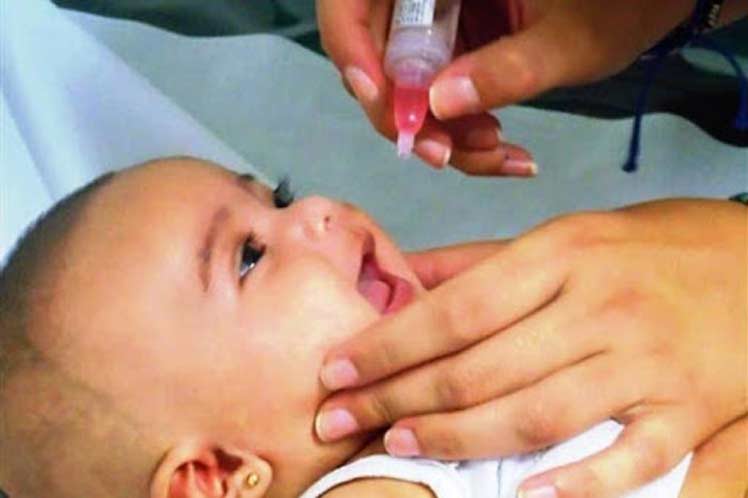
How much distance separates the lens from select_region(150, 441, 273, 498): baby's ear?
41.7 inches

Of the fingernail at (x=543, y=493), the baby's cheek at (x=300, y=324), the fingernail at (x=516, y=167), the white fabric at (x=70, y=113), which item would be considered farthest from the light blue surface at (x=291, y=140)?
the fingernail at (x=543, y=493)

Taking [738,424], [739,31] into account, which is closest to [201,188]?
[738,424]

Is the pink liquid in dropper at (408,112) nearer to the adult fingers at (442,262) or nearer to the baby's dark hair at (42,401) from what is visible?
the adult fingers at (442,262)

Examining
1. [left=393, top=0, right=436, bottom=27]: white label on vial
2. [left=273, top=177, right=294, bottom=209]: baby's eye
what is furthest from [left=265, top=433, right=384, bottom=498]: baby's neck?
[left=393, top=0, right=436, bottom=27]: white label on vial

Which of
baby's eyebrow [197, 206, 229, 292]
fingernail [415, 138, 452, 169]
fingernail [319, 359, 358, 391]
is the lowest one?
fingernail [319, 359, 358, 391]

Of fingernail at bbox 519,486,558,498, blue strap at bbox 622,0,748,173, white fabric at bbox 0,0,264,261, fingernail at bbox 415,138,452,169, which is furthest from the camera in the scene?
white fabric at bbox 0,0,264,261

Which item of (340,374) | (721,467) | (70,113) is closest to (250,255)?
(340,374)

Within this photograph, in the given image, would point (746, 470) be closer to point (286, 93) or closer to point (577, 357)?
point (577, 357)

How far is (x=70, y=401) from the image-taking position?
3.52ft

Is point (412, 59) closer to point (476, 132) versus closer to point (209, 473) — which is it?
point (476, 132)

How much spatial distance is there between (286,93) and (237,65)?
7 centimetres

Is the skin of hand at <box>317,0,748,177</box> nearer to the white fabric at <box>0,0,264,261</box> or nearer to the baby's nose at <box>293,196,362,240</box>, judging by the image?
the baby's nose at <box>293,196,362,240</box>

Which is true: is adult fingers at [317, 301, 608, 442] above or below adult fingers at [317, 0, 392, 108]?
below

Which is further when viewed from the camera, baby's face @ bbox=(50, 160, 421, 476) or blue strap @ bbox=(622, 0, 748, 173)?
blue strap @ bbox=(622, 0, 748, 173)
